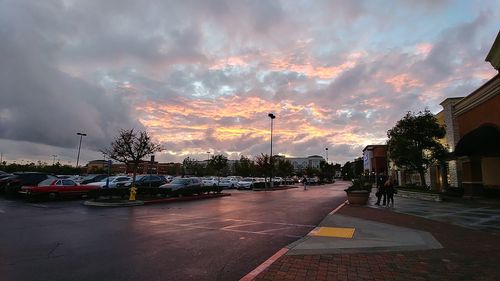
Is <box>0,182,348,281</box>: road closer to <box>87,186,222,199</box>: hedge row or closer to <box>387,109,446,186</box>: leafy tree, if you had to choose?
<box>87,186,222,199</box>: hedge row

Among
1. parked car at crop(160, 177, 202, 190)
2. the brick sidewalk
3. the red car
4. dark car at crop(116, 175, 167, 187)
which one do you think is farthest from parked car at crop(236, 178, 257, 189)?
the brick sidewalk

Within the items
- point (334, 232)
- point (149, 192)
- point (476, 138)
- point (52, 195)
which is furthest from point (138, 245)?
point (476, 138)

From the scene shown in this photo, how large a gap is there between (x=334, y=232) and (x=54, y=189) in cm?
1963

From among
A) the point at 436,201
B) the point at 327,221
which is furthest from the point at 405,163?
the point at 327,221

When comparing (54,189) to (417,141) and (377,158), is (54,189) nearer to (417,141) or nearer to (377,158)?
(417,141)

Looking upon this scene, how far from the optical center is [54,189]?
23266 mm

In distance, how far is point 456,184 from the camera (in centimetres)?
2947

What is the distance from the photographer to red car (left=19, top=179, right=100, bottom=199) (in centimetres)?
2241

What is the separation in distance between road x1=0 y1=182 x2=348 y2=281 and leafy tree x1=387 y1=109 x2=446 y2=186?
55.6 ft

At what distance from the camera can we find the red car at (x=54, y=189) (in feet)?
73.5

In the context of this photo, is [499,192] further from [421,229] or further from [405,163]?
[421,229]

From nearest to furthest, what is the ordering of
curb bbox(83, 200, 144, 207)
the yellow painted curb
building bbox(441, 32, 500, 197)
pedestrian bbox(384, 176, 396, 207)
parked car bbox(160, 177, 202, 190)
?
the yellow painted curb → pedestrian bbox(384, 176, 396, 207) → curb bbox(83, 200, 144, 207) → building bbox(441, 32, 500, 197) → parked car bbox(160, 177, 202, 190)

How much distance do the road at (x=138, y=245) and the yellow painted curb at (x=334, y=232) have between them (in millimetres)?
507

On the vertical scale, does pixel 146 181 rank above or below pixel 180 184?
above
